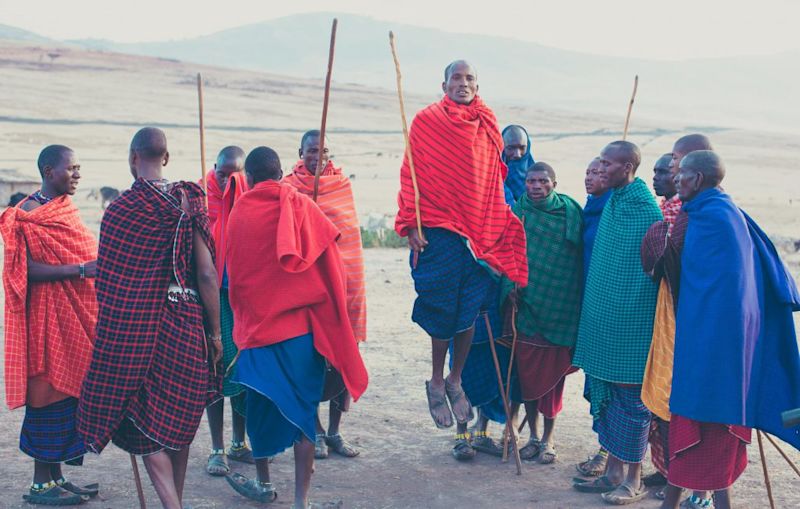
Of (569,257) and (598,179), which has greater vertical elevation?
(598,179)

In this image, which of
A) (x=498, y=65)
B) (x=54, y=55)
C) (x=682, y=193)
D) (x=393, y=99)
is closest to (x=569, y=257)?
(x=682, y=193)

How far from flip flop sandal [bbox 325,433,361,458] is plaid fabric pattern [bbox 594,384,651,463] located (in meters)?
1.77

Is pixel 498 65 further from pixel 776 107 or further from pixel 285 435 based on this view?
pixel 285 435

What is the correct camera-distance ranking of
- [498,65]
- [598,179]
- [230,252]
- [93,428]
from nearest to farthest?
[93,428] < [230,252] < [598,179] < [498,65]

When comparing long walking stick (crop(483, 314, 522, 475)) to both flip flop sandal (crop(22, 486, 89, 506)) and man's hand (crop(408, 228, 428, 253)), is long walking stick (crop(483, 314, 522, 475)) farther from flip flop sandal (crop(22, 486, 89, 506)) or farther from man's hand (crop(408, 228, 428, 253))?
flip flop sandal (crop(22, 486, 89, 506))

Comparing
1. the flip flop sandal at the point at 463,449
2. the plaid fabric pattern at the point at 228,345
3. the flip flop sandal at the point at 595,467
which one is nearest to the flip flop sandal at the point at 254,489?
the plaid fabric pattern at the point at 228,345

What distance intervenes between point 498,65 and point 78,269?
569 feet

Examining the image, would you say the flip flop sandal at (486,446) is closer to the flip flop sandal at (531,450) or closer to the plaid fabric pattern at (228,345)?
the flip flop sandal at (531,450)

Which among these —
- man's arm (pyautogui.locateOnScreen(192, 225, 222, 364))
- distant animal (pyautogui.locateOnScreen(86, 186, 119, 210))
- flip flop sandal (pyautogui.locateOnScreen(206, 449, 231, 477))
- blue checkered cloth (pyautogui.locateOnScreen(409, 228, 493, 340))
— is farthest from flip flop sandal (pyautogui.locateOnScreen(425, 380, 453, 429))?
distant animal (pyautogui.locateOnScreen(86, 186, 119, 210))

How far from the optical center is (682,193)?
495 centimetres

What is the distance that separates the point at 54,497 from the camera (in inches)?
213

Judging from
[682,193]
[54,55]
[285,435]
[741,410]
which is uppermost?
[54,55]

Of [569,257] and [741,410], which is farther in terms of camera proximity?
[569,257]

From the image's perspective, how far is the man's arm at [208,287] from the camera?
4.73 meters
